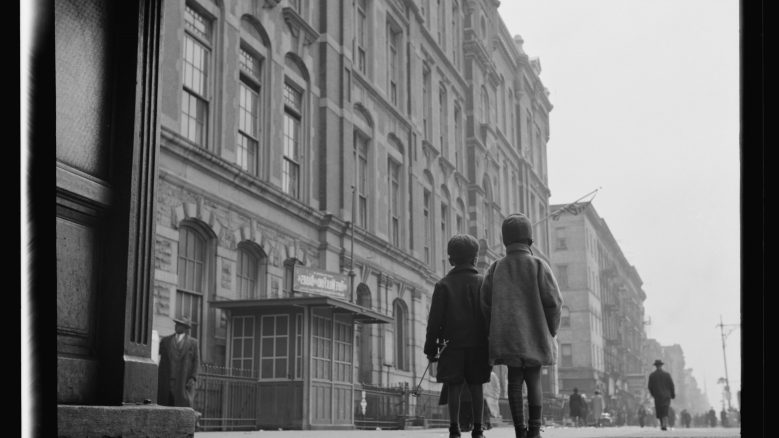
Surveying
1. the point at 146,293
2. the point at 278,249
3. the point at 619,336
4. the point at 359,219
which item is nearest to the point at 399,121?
the point at 359,219

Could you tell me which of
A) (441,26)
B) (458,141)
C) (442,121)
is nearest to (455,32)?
(441,26)

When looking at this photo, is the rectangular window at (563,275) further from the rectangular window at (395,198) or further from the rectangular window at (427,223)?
the rectangular window at (395,198)

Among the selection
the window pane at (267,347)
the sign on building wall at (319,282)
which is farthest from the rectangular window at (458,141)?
the window pane at (267,347)

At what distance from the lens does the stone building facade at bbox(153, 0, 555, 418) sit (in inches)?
731

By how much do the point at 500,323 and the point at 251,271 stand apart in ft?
42.9

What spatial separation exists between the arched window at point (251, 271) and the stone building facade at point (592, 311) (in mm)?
42712

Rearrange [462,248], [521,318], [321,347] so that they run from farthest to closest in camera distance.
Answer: [321,347] < [462,248] < [521,318]

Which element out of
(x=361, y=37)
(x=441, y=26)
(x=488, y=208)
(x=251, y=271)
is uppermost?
(x=441, y=26)

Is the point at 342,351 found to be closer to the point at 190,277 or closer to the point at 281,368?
the point at 281,368

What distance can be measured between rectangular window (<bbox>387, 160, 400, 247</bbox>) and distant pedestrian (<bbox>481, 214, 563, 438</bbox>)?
21792 mm

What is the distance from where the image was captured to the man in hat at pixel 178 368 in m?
15.1

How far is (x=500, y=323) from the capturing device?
27.6ft

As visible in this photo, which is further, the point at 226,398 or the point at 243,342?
the point at 243,342
